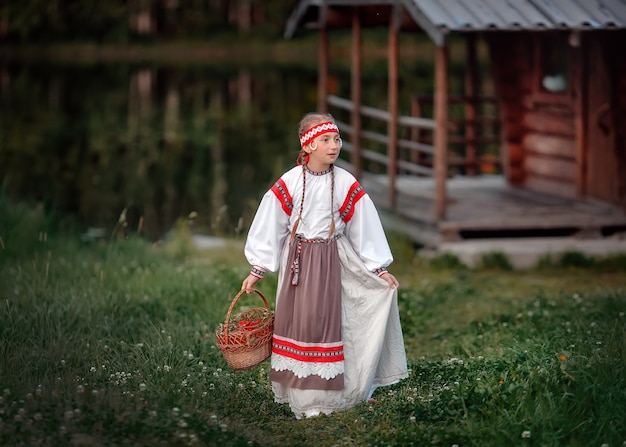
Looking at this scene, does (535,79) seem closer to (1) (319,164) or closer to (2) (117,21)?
(1) (319,164)

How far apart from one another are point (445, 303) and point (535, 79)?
518 centimetres

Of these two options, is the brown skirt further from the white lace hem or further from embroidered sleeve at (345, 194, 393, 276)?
embroidered sleeve at (345, 194, 393, 276)

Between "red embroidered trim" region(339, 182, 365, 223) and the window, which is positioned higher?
the window

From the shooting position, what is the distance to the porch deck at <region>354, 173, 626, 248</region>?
12922mm

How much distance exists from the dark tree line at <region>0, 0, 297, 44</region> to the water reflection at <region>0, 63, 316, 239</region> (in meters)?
10.4

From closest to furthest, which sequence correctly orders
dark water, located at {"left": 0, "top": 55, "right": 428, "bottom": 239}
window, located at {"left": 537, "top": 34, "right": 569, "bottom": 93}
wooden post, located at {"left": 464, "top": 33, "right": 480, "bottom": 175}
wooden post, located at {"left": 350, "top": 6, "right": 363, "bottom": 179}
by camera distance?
window, located at {"left": 537, "top": 34, "right": 569, "bottom": 93} → wooden post, located at {"left": 350, "top": 6, "right": 363, "bottom": 179} → wooden post, located at {"left": 464, "top": 33, "right": 480, "bottom": 175} → dark water, located at {"left": 0, "top": 55, "right": 428, "bottom": 239}

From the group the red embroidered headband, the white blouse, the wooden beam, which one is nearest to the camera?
the red embroidered headband

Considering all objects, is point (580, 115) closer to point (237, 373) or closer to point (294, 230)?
point (237, 373)

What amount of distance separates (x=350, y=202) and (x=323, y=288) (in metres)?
0.52

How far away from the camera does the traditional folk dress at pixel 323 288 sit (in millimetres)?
6637

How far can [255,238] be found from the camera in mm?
6707

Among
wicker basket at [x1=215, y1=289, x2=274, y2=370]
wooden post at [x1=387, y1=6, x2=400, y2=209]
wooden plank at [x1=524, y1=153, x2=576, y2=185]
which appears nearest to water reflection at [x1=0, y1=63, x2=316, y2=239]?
wooden post at [x1=387, y1=6, x2=400, y2=209]

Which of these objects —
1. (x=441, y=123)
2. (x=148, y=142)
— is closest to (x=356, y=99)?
(x=441, y=123)

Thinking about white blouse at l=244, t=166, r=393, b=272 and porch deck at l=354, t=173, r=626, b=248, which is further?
porch deck at l=354, t=173, r=626, b=248
